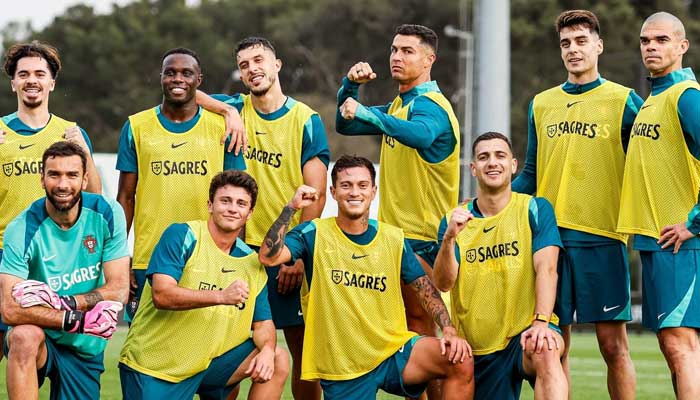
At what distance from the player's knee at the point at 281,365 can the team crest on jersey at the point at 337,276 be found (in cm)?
55

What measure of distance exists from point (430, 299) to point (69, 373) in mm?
2252

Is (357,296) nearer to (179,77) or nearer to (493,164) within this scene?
(493,164)

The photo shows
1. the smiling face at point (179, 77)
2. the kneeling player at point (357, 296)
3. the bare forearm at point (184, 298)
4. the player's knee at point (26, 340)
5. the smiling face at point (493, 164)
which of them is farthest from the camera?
the smiling face at point (179, 77)

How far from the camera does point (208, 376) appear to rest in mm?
7676

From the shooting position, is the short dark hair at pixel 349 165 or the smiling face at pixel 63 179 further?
the short dark hair at pixel 349 165

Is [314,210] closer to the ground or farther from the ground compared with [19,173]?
closer to the ground

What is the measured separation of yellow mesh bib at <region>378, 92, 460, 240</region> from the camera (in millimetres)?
8398

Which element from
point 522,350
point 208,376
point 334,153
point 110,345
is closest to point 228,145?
point 208,376

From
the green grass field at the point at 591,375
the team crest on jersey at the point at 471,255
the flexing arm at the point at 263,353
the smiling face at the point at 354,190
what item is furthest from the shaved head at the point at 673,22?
the green grass field at the point at 591,375

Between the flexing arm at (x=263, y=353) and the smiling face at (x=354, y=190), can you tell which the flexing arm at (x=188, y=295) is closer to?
the flexing arm at (x=263, y=353)

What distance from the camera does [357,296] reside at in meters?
7.77

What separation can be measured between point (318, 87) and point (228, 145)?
41589 mm

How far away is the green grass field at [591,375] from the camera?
37.3 ft

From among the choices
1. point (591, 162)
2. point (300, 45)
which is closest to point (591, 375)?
point (591, 162)
